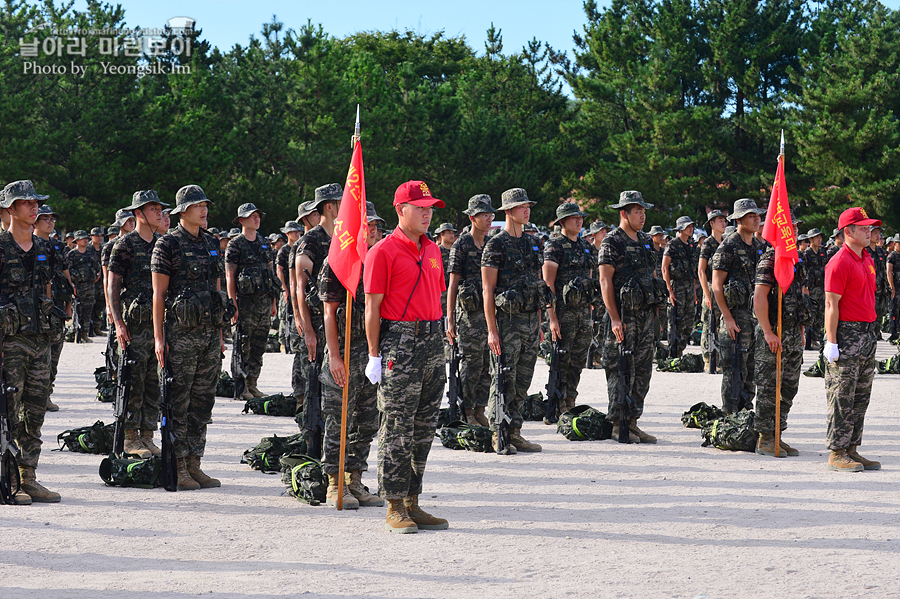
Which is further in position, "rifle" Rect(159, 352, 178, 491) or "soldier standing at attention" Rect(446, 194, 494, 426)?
"soldier standing at attention" Rect(446, 194, 494, 426)

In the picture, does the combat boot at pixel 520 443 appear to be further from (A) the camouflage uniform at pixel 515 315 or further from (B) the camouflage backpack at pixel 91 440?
(B) the camouflage backpack at pixel 91 440

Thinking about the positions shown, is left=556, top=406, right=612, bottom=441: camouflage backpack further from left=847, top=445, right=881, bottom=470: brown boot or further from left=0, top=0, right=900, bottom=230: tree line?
left=0, top=0, right=900, bottom=230: tree line

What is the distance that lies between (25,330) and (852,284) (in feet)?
21.5

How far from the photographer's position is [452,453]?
952cm

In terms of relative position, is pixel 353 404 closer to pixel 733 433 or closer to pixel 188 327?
pixel 188 327

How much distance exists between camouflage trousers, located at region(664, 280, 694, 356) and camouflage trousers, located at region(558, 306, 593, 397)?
22.1 feet

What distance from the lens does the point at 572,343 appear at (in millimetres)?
11000

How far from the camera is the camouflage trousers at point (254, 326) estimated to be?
41.4 feet

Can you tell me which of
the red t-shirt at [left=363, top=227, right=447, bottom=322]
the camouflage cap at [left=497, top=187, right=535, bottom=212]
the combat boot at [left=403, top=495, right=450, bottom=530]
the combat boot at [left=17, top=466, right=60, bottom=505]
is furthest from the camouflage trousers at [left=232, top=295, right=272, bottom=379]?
the red t-shirt at [left=363, top=227, right=447, bottom=322]

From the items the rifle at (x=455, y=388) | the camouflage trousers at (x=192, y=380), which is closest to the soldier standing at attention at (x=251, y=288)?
the rifle at (x=455, y=388)

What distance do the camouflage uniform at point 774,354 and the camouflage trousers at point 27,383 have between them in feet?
20.3

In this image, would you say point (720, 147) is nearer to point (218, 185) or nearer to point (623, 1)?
point (623, 1)

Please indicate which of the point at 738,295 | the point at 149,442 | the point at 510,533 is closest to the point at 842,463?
the point at 738,295

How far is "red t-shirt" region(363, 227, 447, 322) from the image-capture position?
20.8 feet
